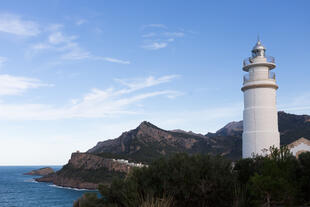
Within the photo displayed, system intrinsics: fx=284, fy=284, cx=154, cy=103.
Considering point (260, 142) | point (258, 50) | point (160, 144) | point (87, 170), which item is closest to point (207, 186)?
point (260, 142)

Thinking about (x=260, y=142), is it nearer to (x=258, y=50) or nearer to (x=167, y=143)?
(x=258, y=50)

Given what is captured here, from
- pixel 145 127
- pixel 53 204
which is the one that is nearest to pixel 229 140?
pixel 145 127

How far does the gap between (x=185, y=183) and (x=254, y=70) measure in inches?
461

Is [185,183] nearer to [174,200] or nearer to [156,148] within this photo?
[174,200]

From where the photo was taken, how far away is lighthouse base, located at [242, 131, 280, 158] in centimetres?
1744

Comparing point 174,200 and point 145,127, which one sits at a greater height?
point 145,127

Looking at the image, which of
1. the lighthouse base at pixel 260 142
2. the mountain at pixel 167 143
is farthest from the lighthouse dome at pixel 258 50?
the mountain at pixel 167 143

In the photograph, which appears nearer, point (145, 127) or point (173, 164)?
point (173, 164)

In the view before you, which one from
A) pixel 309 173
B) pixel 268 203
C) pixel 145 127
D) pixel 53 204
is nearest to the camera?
pixel 268 203

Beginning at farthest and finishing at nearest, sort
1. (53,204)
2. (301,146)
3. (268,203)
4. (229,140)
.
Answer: (229,140) → (53,204) → (301,146) → (268,203)

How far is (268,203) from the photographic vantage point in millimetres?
9273

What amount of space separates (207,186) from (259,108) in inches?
377

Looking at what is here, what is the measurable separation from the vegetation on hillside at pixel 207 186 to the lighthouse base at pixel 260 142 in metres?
6.16

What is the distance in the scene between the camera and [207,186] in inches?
393
